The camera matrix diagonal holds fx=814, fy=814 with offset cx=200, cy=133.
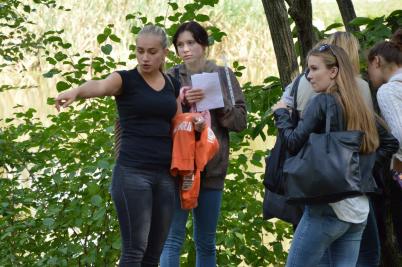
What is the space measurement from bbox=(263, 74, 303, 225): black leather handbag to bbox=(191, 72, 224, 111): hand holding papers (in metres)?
0.41

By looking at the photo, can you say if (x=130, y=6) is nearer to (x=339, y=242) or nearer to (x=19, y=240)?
(x=19, y=240)

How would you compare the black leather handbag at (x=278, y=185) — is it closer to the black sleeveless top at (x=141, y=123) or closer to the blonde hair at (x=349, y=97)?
the blonde hair at (x=349, y=97)

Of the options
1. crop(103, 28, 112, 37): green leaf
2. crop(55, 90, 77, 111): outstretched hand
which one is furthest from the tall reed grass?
crop(55, 90, 77, 111): outstretched hand

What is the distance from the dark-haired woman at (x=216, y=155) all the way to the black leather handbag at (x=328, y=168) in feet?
2.56

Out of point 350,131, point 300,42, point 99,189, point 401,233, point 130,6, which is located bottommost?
point 401,233

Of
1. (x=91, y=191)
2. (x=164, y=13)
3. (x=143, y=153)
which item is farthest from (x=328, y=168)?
(x=164, y=13)

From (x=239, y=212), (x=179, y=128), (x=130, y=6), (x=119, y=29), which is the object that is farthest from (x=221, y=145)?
(x=130, y=6)

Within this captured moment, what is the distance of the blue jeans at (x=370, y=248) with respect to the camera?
3.65 metres

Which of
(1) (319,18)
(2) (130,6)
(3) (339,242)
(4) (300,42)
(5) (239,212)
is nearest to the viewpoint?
(3) (339,242)

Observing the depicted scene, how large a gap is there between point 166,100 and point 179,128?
147 mm

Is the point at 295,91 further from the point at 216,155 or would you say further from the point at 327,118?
the point at 216,155

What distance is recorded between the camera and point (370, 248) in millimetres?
3707

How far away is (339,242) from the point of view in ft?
11.4

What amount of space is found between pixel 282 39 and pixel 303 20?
0.17 metres
